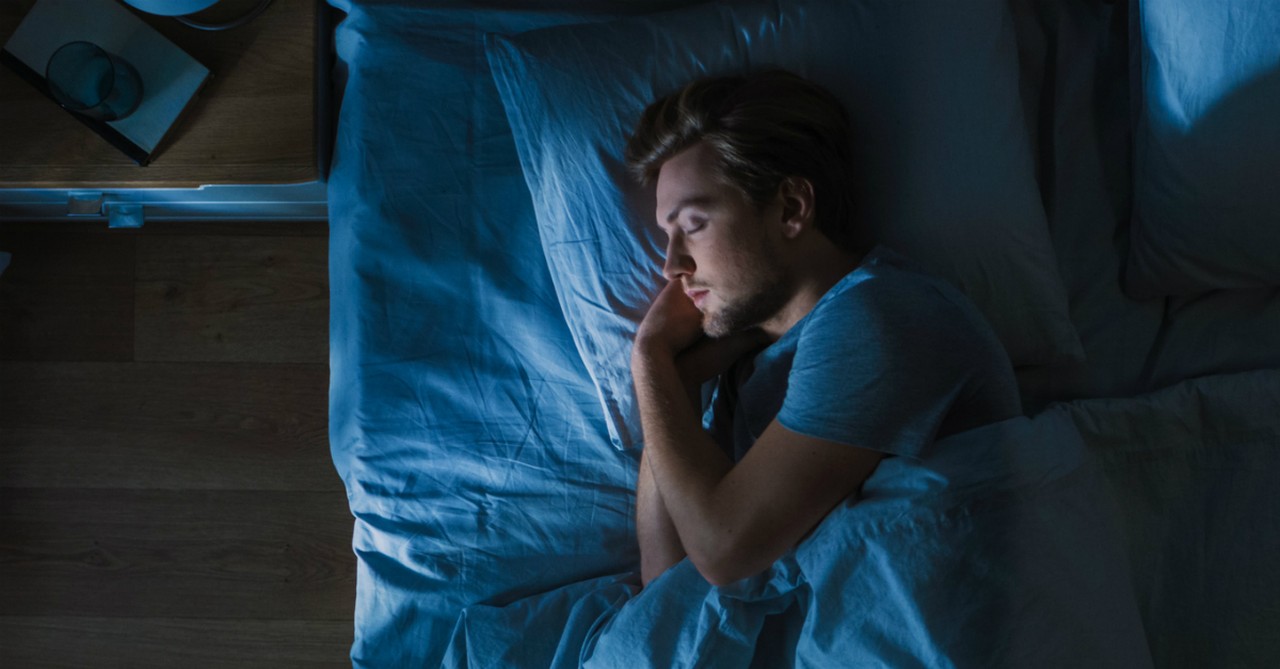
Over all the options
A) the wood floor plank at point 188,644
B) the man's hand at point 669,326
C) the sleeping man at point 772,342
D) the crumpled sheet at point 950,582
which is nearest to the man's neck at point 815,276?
the sleeping man at point 772,342

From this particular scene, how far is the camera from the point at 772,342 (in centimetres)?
121

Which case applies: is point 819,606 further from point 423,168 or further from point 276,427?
point 276,427

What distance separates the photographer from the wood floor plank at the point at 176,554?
1562 mm

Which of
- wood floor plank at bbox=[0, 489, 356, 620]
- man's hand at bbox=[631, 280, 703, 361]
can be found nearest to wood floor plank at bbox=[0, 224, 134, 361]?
wood floor plank at bbox=[0, 489, 356, 620]

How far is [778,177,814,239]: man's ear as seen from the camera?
1.11 m

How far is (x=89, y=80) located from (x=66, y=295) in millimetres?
586

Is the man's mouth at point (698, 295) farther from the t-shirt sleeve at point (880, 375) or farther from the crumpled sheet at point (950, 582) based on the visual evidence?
the crumpled sheet at point (950, 582)

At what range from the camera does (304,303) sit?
162cm

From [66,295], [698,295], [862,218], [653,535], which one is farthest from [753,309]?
[66,295]

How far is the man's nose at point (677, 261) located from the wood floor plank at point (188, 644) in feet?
2.93

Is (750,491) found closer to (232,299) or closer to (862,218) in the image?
(862,218)

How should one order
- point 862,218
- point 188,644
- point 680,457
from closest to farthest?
1. point 680,457
2. point 862,218
3. point 188,644

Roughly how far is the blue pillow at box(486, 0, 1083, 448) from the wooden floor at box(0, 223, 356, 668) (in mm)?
624

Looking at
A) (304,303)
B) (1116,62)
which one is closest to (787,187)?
(1116,62)
